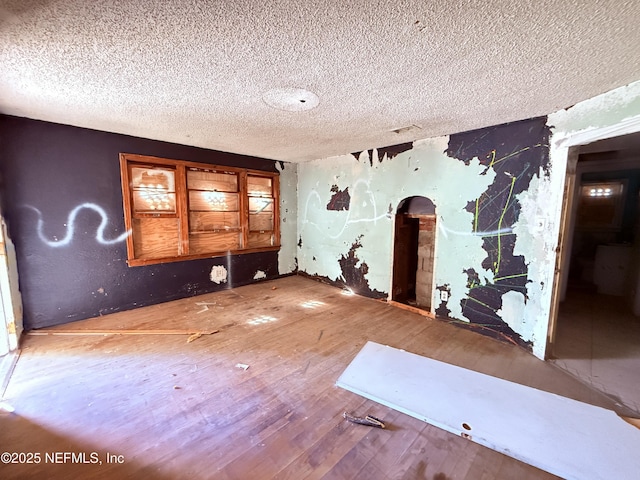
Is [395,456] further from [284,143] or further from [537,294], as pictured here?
[284,143]

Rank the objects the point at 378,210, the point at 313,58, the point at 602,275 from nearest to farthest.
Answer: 1. the point at 313,58
2. the point at 378,210
3. the point at 602,275

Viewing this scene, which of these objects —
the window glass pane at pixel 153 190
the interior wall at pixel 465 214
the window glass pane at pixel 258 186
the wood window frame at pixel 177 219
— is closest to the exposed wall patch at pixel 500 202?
the interior wall at pixel 465 214

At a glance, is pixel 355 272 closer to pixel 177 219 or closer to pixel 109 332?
pixel 177 219

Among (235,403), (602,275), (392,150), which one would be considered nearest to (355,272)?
(392,150)

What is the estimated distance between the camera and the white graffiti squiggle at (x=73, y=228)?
292 cm

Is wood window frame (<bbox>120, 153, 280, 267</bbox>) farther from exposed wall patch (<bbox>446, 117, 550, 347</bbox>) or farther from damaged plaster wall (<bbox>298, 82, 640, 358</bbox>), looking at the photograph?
exposed wall patch (<bbox>446, 117, 550, 347</bbox>)

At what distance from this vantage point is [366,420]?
171 cm

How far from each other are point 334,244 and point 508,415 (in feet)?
11.1

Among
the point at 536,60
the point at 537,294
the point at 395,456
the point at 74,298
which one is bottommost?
the point at 395,456

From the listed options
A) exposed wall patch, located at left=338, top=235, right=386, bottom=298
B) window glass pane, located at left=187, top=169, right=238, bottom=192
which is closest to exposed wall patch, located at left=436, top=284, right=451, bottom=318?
exposed wall patch, located at left=338, top=235, right=386, bottom=298

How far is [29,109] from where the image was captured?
2488mm

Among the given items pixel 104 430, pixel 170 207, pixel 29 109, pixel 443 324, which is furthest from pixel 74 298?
pixel 443 324

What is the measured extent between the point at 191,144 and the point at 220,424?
145 inches

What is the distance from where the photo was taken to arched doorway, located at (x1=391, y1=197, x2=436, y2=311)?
3860 mm
